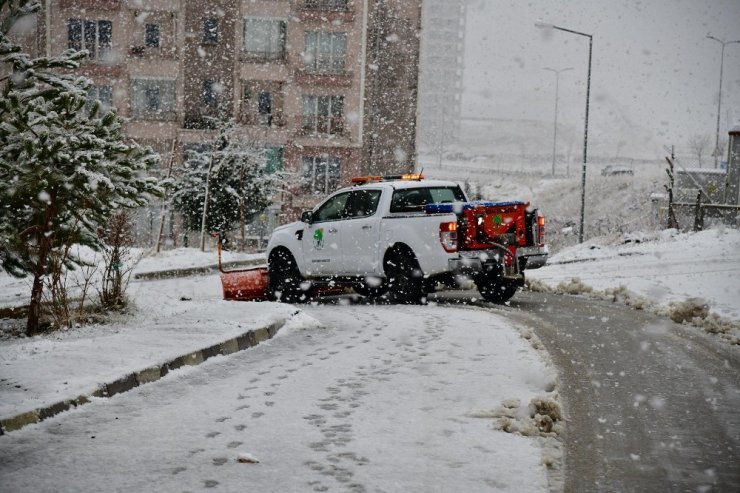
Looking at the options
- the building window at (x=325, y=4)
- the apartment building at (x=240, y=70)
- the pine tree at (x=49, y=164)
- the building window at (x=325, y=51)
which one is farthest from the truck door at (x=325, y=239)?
the building window at (x=325, y=4)

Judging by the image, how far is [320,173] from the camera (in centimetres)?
4244

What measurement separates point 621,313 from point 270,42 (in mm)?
32598

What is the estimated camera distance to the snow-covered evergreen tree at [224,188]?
32.8m

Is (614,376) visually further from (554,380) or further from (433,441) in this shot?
(433,441)

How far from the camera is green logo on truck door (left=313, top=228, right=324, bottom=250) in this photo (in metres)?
14.6

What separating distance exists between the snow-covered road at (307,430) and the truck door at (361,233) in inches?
186

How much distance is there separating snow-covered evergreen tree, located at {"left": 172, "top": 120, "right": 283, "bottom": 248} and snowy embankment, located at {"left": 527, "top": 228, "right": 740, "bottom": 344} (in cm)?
1328

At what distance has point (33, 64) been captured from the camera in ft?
34.0

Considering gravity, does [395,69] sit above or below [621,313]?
above

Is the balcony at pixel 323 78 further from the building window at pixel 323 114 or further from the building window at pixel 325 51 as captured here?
the building window at pixel 323 114

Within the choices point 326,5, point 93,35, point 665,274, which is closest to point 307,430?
point 665,274

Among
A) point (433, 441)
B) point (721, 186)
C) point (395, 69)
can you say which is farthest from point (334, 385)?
point (395, 69)

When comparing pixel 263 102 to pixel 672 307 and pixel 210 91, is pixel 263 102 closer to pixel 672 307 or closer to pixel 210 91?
pixel 210 91

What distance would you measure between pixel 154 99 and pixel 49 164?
32503mm
